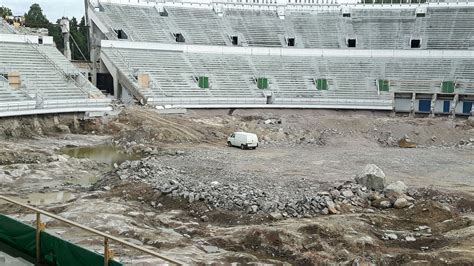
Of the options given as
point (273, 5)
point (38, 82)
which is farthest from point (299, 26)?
point (38, 82)

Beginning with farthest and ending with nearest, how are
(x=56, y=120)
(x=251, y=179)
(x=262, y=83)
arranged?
(x=262, y=83)
(x=56, y=120)
(x=251, y=179)

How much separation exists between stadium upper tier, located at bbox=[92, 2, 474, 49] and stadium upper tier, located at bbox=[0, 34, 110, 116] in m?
9.32

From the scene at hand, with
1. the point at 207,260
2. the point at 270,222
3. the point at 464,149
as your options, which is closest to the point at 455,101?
the point at 464,149

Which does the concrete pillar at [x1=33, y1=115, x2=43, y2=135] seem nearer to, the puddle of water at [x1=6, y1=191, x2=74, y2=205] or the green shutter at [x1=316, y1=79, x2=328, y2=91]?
the puddle of water at [x1=6, y1=191, x2=74, y2=205]

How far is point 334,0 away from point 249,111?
1265 inches

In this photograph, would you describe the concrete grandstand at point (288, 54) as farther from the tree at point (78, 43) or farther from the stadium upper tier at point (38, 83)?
the tree at point (78, 43)

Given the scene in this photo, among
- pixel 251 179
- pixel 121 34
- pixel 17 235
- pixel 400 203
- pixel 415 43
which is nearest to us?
pixel 17 235

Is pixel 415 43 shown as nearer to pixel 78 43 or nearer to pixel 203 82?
pixel 203 82

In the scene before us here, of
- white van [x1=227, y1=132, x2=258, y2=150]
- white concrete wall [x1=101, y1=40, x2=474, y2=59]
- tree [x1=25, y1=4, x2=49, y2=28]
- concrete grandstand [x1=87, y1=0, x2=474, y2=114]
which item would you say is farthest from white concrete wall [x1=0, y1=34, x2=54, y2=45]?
tree [x1=25, y1=4, x2=49, y2=28]

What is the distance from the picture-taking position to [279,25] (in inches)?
2180

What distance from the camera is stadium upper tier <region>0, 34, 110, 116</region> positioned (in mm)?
32656

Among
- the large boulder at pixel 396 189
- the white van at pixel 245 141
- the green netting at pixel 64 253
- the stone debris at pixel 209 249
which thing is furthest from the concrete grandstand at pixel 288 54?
the green netting at pixel 64 253

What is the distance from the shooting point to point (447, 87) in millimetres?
44469

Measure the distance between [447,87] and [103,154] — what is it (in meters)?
31.0
